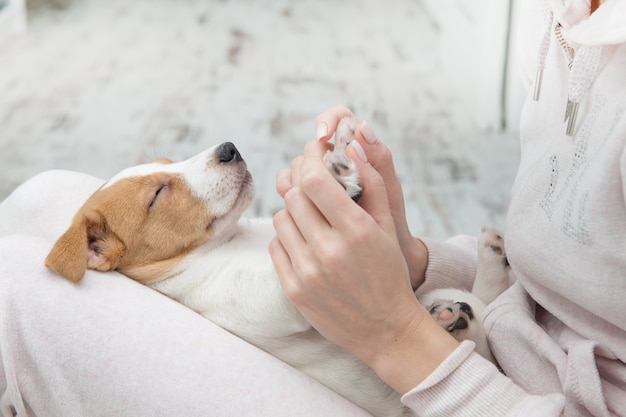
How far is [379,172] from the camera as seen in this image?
3.44 feet

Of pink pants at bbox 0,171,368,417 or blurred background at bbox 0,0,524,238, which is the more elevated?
pink pants at bbox 0,171,368,417

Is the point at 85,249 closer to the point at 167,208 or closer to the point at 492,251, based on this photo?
the point at 167,208

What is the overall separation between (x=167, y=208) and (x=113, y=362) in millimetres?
316

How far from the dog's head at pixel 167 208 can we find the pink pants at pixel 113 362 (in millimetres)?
168

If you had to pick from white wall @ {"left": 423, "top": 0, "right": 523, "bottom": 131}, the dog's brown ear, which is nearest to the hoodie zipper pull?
the dog's brown ear

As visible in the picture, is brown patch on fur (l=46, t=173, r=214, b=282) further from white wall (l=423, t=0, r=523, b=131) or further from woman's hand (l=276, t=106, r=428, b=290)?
white wall (l=423, t=0, r=523, b=131)

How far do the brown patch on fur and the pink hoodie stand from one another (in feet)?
1.46

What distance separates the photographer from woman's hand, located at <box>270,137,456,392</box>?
832mm

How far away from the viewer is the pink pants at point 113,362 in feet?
2.93

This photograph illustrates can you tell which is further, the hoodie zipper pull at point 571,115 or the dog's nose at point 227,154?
the dog's nose at point 227,154

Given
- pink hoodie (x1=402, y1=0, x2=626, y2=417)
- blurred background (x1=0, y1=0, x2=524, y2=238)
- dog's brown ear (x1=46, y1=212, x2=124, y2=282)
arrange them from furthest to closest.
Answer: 1. blurred background (x1=0, y1=0, x2=524, y2=238)
2. dog's brown ear (x1=46, y1=212, x2=124, y2=282)
3. pink hoodie (x1=402, y1=0, x2=626, y2=417)

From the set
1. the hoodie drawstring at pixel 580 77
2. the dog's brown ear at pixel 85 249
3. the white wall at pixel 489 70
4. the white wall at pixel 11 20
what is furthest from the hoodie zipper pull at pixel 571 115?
the white wall at pixel 11 20

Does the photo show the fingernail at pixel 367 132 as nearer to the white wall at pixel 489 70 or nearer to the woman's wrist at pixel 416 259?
the woman's wrist at pixel 416 259

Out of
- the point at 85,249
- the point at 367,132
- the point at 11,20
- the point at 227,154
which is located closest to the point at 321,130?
the point at 367,132
